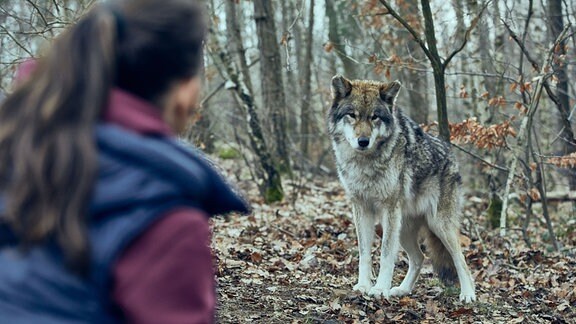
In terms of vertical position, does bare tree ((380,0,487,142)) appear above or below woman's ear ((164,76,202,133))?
above

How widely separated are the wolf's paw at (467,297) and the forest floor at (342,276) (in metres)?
0.09

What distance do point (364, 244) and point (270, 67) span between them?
6.70m

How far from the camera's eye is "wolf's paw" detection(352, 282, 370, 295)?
26.7ft

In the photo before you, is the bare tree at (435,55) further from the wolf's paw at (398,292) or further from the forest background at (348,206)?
the wolf's paw at (398,292)

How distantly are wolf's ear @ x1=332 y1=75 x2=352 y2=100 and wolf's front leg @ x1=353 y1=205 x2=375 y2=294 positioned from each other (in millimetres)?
1309

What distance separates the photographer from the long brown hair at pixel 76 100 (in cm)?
192

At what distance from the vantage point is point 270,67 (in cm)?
1459

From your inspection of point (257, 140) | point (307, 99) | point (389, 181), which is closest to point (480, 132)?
point (389, 181)

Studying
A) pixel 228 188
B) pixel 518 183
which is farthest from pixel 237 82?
pixel 228 188

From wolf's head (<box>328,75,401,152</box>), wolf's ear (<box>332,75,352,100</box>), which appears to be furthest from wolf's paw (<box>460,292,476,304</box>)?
wolf's ear (<box>332,75,352,100</box>)

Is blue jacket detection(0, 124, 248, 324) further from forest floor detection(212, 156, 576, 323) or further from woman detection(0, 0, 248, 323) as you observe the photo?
forest floor detection(212, 156, 576, 323)

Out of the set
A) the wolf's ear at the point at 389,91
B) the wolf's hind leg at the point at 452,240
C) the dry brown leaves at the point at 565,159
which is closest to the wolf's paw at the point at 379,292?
the wolf's hind leg at the point at 452,240

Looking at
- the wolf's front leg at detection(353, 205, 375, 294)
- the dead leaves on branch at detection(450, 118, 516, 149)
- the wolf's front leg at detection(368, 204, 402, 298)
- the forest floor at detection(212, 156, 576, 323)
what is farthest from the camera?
the dead leaves on branch at detection(450, 118, 516, 149)

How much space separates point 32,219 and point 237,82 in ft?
40.0
